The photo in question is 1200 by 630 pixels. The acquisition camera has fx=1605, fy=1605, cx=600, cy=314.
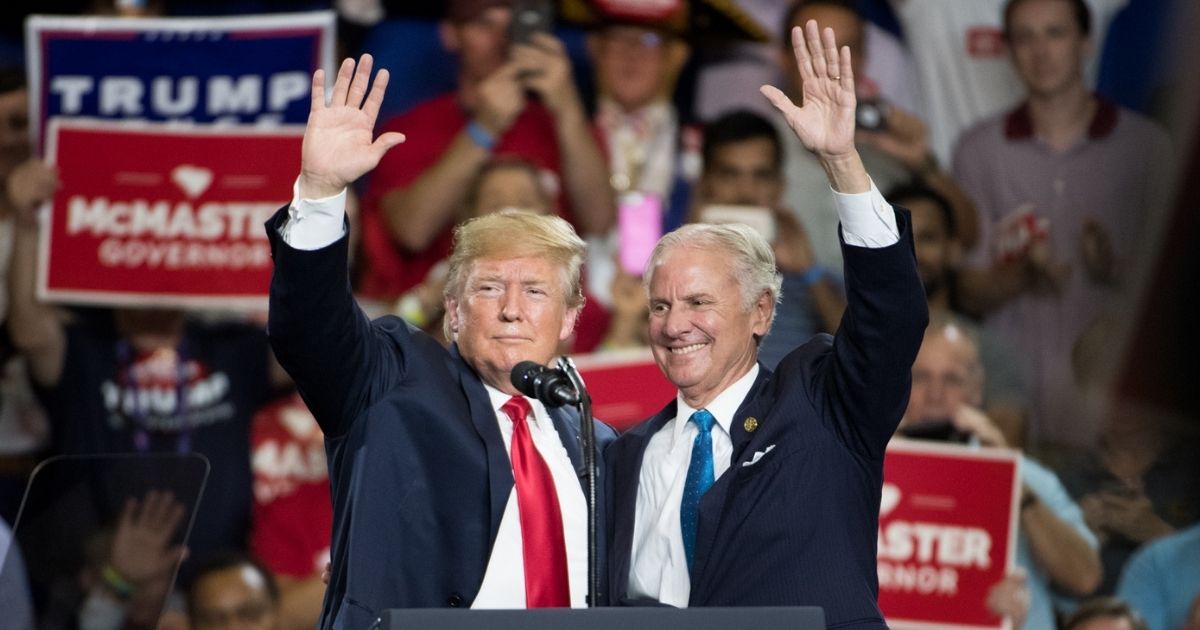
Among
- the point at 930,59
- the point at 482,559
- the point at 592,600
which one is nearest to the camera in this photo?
the point at 592,600

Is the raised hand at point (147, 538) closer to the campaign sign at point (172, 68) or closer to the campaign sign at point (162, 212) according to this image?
the campaign sign at point (162, 212)

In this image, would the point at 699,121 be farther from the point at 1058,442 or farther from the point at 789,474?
the point at 789,474

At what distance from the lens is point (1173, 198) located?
559 centimetres

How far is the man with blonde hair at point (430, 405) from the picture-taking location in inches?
90.5

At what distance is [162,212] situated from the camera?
5.70 meters

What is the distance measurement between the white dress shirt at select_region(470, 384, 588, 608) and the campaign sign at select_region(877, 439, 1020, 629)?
9.63 ft

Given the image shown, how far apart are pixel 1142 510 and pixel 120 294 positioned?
360 centimetres

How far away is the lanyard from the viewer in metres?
5.53

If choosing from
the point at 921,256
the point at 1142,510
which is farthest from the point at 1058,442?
the point at 921,256

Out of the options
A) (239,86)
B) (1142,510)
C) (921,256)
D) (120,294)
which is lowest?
(1142,510)

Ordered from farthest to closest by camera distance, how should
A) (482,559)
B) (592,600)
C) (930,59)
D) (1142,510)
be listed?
1. (930,59)
2. (1142,510)
3. (482,559)
4. (592,600)

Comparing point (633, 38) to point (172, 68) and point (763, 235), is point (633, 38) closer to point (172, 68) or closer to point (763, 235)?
point (763, 235)

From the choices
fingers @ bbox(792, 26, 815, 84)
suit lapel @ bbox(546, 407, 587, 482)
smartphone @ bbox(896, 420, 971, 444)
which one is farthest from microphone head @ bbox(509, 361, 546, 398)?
smartphone @ bbox(896, 420, 971, 444)

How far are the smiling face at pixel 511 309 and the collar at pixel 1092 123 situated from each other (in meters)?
3.60
